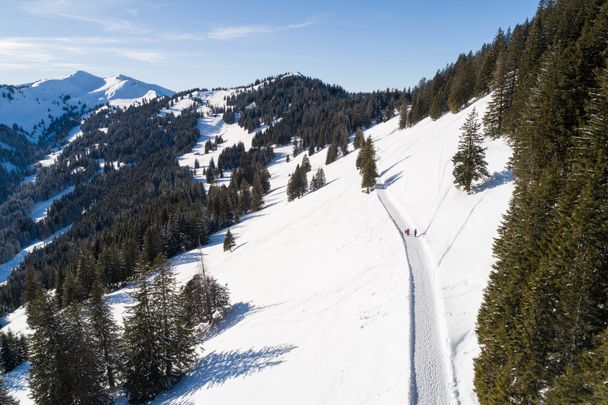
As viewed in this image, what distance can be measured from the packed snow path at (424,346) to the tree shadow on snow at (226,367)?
864 centimetres

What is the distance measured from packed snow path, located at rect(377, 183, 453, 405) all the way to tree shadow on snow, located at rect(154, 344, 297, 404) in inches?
340

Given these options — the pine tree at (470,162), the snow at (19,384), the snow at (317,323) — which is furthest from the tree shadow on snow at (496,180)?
the snow at (19,384)

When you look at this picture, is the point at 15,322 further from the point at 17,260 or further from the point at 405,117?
the point at 405,117

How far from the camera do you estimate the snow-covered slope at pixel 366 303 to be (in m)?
17.6

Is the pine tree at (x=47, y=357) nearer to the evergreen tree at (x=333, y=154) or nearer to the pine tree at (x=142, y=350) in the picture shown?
the pine tree at (x=142, y=350)

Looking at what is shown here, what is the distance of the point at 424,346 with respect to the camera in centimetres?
1877

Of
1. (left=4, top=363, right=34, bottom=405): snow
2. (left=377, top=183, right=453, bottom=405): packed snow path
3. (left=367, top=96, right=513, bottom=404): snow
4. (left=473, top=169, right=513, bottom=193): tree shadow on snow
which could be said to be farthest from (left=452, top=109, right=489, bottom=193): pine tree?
(left=4, top=363, right=34, bottom=405): snow

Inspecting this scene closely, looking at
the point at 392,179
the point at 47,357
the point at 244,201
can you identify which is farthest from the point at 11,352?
the point at 392,179

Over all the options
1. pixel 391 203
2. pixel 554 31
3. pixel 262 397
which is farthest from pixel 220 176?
pixel 262 397

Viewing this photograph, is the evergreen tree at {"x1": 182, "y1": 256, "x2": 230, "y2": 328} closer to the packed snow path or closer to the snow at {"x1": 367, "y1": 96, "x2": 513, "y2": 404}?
the packed snow path

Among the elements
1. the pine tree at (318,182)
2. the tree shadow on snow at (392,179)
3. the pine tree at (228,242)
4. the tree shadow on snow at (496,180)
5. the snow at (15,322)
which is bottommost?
the snow at (15,322)

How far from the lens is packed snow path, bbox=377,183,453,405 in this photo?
51.3ft

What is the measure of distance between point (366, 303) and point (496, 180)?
79.0 feet

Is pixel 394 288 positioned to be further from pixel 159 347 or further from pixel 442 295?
pixel 159 347
